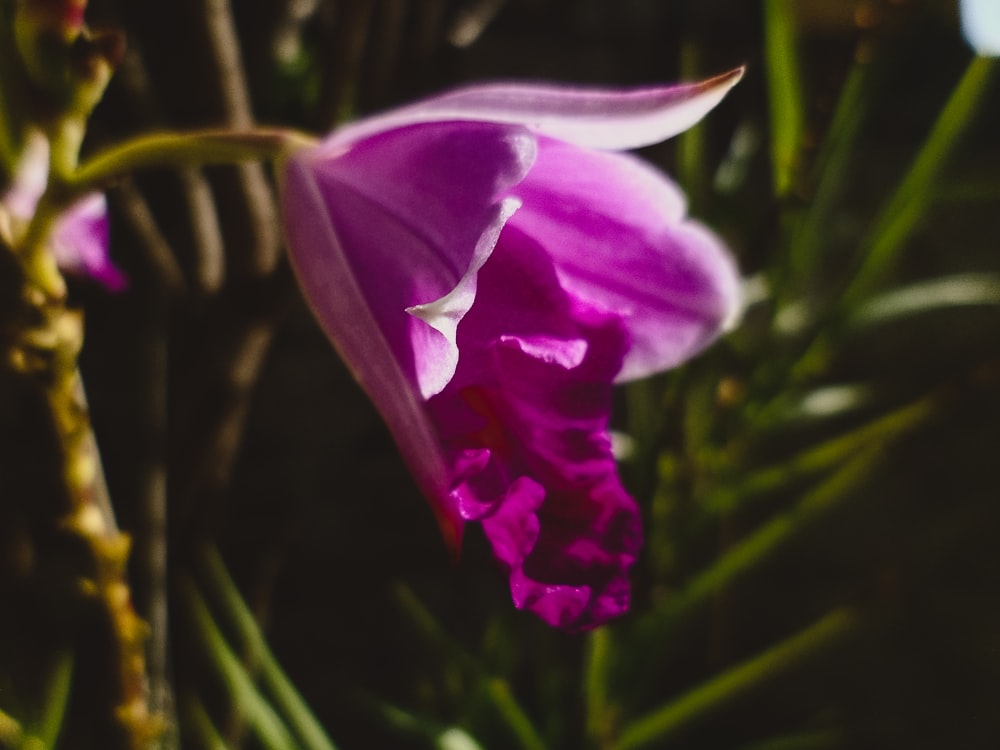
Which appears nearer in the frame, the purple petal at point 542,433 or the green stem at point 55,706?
the purple petal at point 542,433

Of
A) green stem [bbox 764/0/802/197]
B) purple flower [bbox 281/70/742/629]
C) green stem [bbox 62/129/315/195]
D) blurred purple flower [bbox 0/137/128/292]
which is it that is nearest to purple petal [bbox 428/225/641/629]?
purple flower [bbox 281/70/742/629]

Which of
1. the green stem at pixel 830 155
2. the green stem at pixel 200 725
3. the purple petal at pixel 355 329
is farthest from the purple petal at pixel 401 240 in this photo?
the green stem at pixel 830 155

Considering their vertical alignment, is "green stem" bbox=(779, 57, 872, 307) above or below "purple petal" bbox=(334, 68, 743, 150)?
below

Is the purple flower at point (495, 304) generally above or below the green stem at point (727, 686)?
above

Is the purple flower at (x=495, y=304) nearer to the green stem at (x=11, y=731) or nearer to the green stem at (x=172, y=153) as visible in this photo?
the green stem at (x=172, y=153)

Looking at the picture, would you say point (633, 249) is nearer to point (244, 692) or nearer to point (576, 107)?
point (576, 107)

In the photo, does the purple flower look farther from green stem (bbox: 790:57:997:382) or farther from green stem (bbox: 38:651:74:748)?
green stem (bbox: 790:57:997:382)
